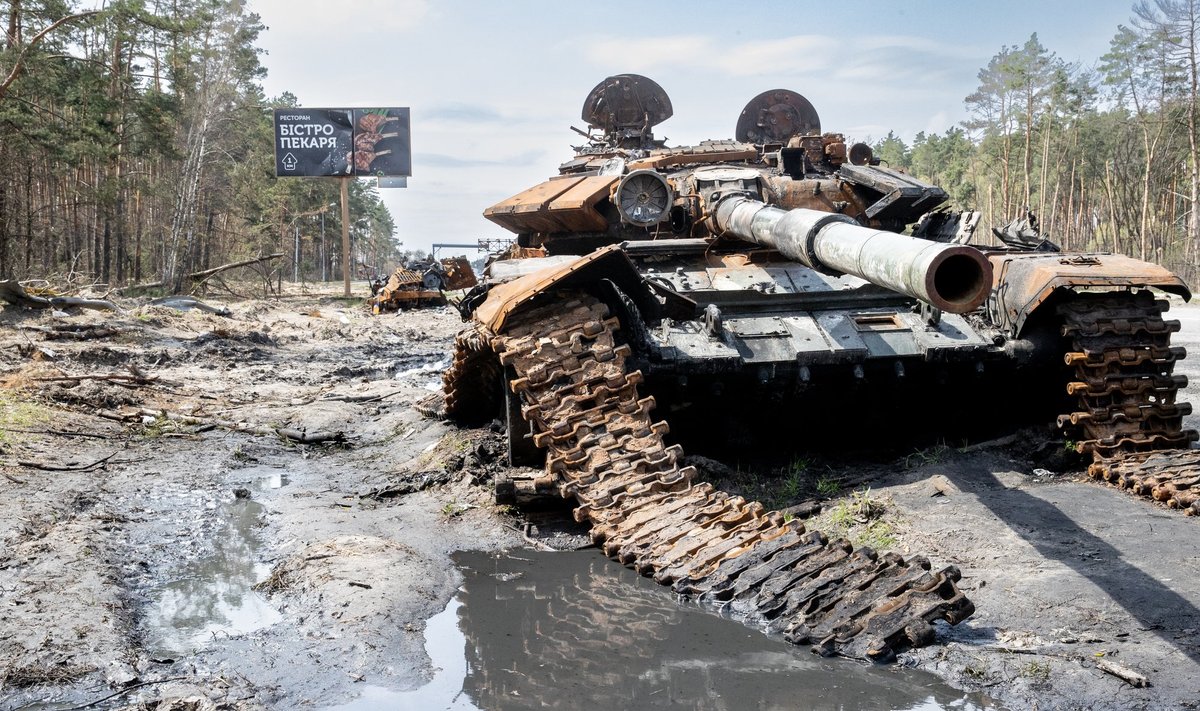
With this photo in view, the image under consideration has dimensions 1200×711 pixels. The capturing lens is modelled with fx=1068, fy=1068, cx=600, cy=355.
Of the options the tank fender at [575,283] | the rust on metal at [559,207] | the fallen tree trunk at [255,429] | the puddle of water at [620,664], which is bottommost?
the puddle of water at [620,664]

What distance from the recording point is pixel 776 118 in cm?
1070

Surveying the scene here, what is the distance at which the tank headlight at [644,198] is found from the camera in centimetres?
762

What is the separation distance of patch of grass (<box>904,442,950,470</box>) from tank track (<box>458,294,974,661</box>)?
192cm

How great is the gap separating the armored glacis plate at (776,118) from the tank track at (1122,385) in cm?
455

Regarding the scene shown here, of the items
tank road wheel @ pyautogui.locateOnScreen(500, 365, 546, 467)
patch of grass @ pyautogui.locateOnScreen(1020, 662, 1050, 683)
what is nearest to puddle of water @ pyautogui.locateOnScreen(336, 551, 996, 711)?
patch of grass @ pyautogui.locateOnScreen(1020, 662, 1050, 683)

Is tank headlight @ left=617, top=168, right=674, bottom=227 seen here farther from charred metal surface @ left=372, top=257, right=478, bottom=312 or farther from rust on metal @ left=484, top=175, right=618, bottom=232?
charred metal surface @ left=372, top=257, right=478, bottom=312

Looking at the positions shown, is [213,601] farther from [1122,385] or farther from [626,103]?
[626,103]

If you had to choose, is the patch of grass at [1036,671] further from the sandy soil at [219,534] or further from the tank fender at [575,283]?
the tank fender at [575,283]

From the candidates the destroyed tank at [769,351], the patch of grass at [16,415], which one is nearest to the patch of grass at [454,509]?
the destroyed tank at [769,351]

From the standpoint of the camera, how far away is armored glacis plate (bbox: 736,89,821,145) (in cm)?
1070

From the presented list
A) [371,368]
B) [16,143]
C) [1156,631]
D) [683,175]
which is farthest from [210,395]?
[16,143]

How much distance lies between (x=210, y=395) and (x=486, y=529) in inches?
253

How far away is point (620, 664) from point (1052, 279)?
404cm

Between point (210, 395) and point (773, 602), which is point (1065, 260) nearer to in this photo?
point (773, 602)
